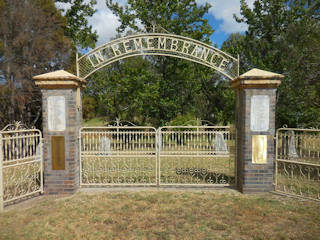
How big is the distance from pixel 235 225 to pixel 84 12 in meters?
19.7

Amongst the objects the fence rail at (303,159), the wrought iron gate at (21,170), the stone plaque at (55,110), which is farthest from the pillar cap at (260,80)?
the wrought iron gate at (21,170)

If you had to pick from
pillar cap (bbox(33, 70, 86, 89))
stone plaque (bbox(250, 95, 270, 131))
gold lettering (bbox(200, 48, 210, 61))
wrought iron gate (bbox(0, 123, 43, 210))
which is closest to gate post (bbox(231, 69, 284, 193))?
stone plaque (bbox(250, 95, 270, 131))

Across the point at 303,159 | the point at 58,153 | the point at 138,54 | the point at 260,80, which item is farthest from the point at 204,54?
the point at 58,153

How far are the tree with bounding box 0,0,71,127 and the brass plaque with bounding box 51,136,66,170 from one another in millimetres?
6446

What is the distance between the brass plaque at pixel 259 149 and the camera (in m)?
5.67

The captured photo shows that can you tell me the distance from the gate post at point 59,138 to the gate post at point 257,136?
4107 millimetres

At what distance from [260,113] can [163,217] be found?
3.30 meters

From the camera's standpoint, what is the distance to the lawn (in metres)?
3.83

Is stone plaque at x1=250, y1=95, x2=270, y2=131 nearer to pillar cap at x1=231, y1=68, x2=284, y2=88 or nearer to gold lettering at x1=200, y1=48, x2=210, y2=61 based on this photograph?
pillar cap at x1=231, y1=68, x2=284, y2=88

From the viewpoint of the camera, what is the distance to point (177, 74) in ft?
51.9

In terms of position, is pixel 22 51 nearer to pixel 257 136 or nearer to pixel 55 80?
pixel 55 80

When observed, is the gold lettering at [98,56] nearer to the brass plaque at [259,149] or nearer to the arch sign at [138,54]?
the arch sign at [138,54]

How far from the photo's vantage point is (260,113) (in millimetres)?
5641

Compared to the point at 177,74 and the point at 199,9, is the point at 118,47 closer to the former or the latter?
the point at 177,74
